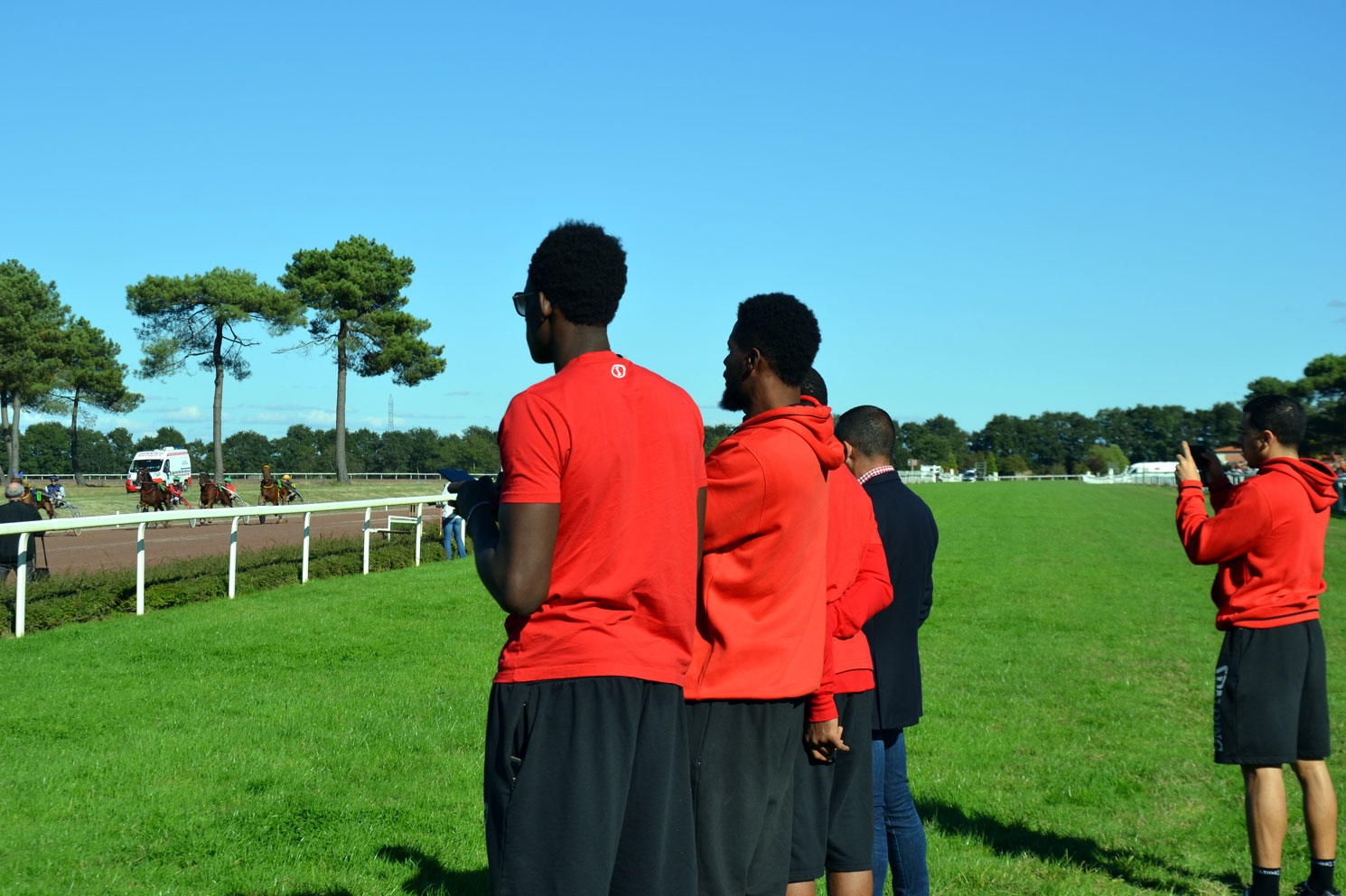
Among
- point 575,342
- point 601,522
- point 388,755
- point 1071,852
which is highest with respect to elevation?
point 575,342

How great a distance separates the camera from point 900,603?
399 centimetres

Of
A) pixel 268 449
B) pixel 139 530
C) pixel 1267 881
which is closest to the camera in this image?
pixel 1267 881

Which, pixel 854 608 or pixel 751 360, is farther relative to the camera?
pixel 854 608

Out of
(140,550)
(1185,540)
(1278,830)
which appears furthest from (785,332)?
(140,550)

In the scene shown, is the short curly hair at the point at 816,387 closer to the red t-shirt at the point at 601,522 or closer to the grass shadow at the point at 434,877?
the red t-shirt at the point at 601,522

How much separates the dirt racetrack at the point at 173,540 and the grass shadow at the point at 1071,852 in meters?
9.00

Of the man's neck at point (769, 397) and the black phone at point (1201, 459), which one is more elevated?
the man's neck at point (769, 397)

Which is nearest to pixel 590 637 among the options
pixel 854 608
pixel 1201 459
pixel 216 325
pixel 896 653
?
pixel 854 608

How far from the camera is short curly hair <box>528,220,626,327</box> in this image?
2.63m

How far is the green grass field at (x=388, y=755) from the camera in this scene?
15.6 feet

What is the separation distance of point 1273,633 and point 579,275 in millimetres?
3305

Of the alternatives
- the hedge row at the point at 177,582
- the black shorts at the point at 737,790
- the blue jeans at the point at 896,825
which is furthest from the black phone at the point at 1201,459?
the hedge row at the point at 177,582

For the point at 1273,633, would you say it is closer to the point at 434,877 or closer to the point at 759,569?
the point at 759,569

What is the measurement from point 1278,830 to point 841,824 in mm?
2132
